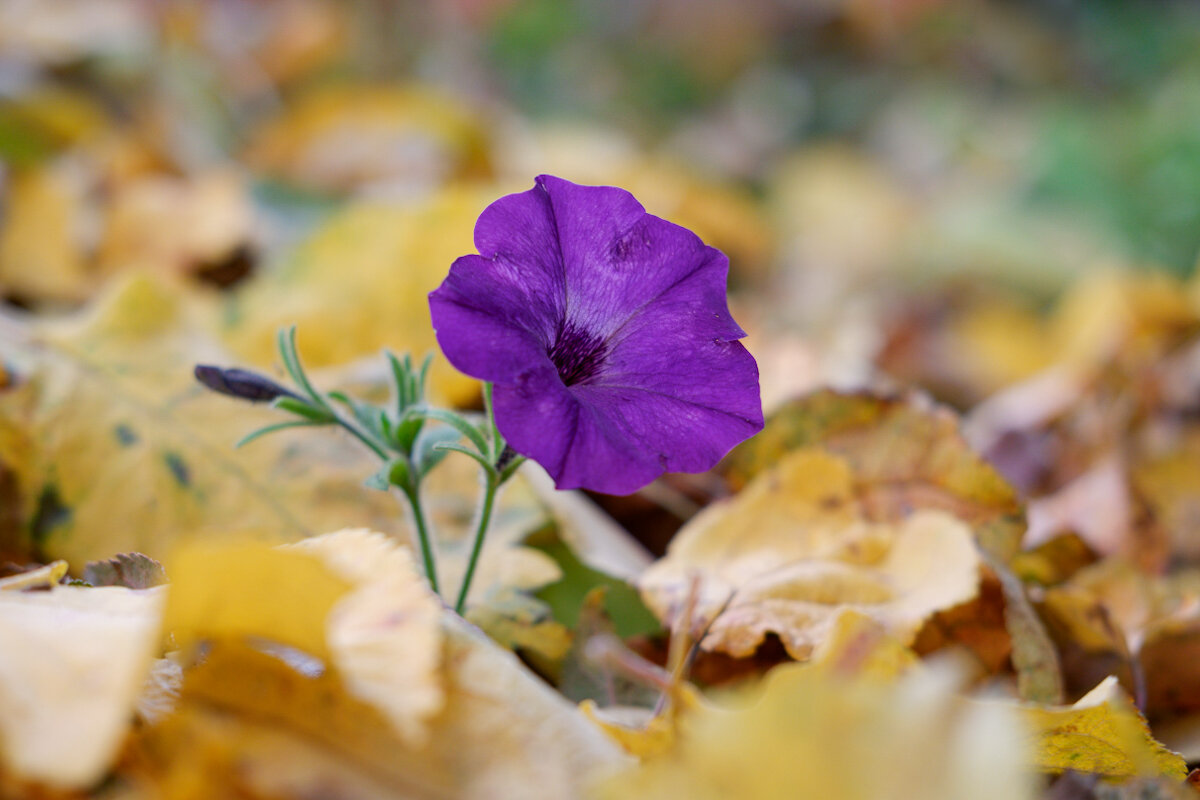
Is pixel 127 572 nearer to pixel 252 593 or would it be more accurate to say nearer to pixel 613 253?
pixel 252 593

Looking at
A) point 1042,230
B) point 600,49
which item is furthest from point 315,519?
point 600,49

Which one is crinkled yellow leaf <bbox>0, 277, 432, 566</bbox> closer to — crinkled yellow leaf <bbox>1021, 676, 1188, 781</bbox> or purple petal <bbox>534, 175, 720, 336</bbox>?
purple petal <bbox>534, 175, 720, 336</bbox>

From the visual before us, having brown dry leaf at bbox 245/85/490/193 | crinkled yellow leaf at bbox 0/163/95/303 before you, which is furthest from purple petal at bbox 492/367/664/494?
brown dry leaf at bbox 245/85/490/193

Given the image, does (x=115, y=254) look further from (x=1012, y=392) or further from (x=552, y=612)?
(x=1012, y=392)

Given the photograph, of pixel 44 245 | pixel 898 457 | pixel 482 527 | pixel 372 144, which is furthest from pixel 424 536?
pixel 372 144

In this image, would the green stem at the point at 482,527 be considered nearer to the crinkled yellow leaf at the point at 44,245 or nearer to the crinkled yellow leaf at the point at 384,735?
the crinkled yellow leaf at the point at 384,735

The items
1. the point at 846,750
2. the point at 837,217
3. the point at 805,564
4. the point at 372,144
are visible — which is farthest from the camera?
the point at 837,217

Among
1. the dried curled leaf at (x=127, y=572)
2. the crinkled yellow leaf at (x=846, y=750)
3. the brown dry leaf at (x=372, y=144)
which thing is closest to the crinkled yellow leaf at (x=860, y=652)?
the crinkled yellow leaf at (x=846, y=750)
